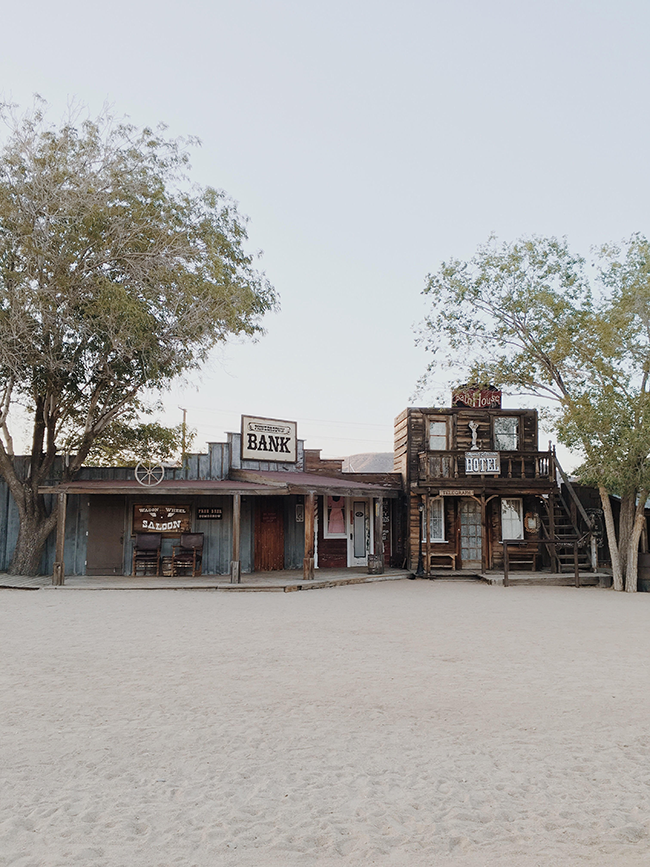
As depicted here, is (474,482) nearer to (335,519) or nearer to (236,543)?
(335,519)

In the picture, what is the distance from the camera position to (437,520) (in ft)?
66.3

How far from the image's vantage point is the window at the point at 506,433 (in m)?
20.4

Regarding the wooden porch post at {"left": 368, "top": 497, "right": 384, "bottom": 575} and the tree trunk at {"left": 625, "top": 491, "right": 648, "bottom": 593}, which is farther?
the wooden porch post at {"left": 368, "top": 497, "right": 384, "bottom": 575}

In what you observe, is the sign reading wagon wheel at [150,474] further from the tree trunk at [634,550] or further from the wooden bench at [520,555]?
the tree trunk at [634,550]

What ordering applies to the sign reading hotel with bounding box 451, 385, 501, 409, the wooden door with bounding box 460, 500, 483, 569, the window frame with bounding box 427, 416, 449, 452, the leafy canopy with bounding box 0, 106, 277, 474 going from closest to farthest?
1. the leafy canopy with bounding box 0, 106, 277, 474
2. the wooden door with bounding box 460, 500, 483, 569
3. the sign reading hotel with bounding box 451, 385, 501, 409
4. the window frame with bounding box 427, 416, 449, 452

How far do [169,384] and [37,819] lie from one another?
14.3 meters

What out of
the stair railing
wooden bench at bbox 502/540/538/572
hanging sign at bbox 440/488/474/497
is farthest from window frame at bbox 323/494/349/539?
the stair railing

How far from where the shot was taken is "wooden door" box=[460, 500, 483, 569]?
2006 centimetres

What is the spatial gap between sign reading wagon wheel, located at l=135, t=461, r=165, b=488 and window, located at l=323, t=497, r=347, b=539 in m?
5.08

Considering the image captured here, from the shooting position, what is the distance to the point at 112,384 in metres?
17.0

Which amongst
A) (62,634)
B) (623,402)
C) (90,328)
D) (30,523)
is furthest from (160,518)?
(623,402)

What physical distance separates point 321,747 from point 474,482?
48.7 ft

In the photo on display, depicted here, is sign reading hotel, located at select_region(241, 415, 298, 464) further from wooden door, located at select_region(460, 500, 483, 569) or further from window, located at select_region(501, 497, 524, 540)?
window, located at select_region(501, 497, 524, 540)

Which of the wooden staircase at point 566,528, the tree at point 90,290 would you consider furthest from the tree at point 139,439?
the wooden staircase at point 566,528
